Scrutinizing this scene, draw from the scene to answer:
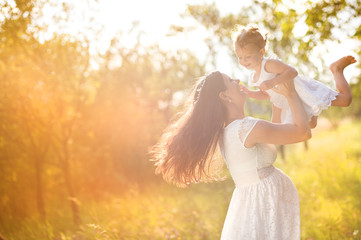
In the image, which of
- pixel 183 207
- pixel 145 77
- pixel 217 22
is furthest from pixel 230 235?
pixel 145 77

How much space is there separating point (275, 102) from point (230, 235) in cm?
116

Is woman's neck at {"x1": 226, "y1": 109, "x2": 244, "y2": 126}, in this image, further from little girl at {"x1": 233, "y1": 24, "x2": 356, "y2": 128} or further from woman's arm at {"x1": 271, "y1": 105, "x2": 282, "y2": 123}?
woman's arm at {"x1": 271, "y1": 105, "x2": 282, "y2": 123}

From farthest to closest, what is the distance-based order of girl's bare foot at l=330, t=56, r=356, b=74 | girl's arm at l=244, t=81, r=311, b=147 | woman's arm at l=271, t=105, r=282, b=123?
woman's arm at l=271, t=105, r=282, b=123
girl's bare foot at l=330, t=56, r=356, b=74
girl's arm at l=244, t=81, r=311, b=147

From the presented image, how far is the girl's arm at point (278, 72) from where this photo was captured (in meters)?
2.83

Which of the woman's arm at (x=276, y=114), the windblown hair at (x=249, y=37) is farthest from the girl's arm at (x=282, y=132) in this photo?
the windblown hair at (x=249, y=37)

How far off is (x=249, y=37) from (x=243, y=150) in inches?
41.5

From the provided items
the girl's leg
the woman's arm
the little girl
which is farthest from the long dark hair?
the girl's leg

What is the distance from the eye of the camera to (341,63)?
3.12 meters

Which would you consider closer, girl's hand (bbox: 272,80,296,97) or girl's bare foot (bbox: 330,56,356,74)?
girl's hand (bbox: 272,80,296,97)

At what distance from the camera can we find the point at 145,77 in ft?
62.7

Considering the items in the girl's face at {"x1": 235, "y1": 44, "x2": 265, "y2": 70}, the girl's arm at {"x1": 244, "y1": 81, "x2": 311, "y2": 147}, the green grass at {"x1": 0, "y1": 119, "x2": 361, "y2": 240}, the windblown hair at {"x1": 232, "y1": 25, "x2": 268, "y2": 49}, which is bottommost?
the green grass at {"x1": 0, "y1": 119, "x2": 361, "y2": 240}

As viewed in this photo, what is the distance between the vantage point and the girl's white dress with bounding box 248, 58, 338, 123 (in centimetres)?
297

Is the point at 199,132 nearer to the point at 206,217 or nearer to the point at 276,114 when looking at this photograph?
the point at 276,114

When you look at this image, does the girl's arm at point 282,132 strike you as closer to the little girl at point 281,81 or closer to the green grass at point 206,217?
the little girl at point 281,81
